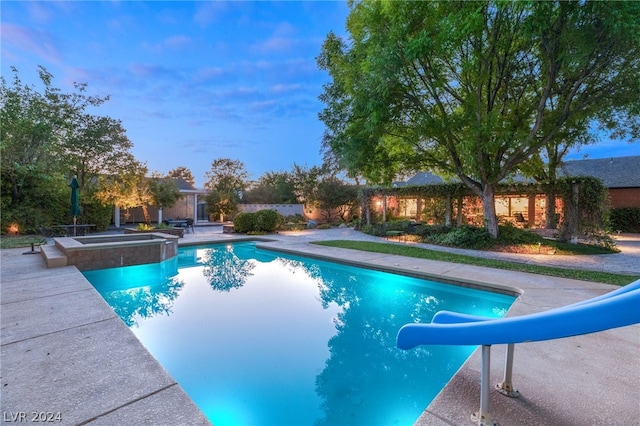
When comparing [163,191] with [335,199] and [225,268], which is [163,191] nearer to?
[225,268]

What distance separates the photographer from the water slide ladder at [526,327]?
1.54 metres

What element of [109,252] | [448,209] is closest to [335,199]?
[448,209]

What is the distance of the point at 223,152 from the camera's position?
100 feet

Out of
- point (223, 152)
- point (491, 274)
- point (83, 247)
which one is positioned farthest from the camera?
point (223, 152)

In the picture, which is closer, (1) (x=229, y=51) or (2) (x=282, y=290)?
(2) (x=282, y=290)

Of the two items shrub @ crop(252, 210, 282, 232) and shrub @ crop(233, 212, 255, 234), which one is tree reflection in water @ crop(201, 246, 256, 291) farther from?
shrub @ crop(252, 210, 282, 232)

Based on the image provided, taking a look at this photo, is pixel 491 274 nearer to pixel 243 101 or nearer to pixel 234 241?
pixel 234 241

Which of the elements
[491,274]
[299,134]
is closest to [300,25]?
[491,274]

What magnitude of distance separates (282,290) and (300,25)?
10.1 meters

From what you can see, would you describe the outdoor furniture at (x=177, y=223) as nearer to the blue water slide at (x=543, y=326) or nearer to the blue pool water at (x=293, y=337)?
the blue pool water at (x=293, y=337)

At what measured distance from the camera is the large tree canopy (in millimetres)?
7332

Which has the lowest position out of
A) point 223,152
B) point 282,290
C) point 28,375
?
point 282,290

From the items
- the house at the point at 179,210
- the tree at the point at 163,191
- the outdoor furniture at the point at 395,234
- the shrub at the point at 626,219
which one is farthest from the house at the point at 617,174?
the house at the point at 179,210

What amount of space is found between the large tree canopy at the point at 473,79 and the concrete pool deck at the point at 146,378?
6789 millimetres
